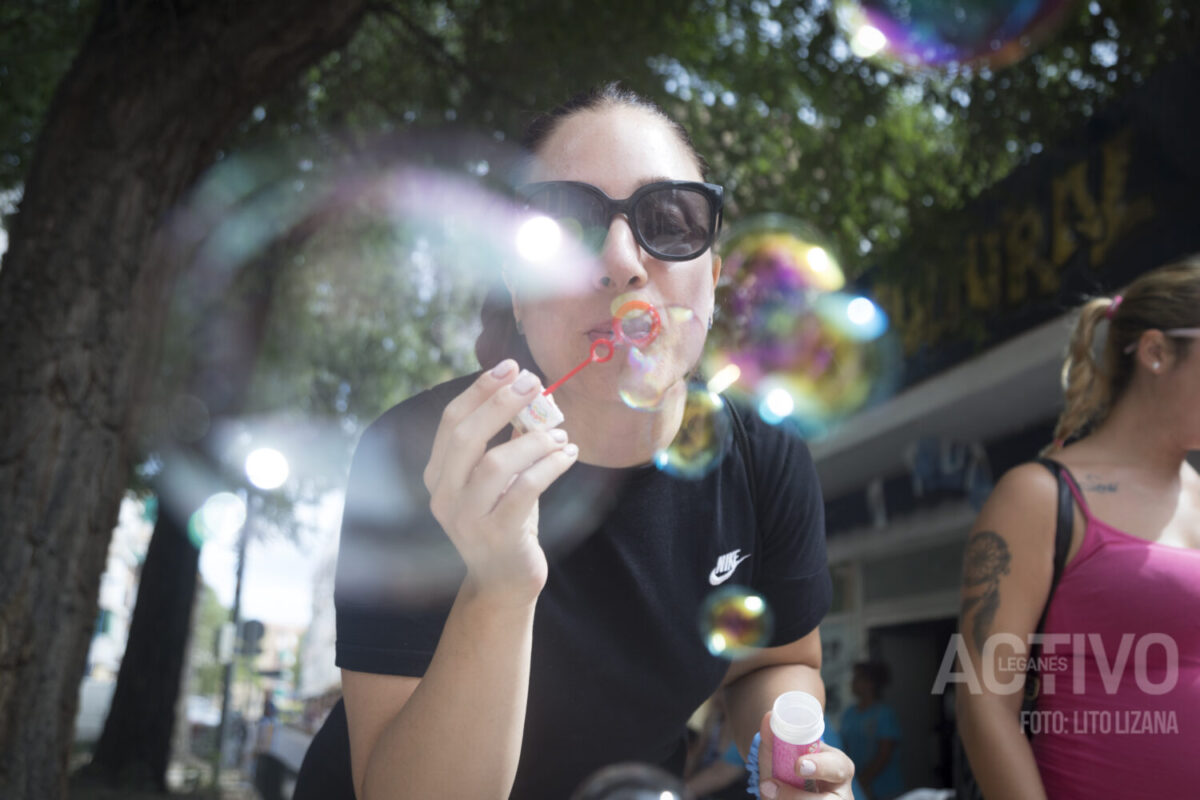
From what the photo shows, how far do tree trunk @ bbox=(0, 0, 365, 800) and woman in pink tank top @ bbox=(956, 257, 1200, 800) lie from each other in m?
2.57

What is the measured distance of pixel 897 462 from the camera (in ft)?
26.9

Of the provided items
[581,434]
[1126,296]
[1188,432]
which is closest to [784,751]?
[581,434]

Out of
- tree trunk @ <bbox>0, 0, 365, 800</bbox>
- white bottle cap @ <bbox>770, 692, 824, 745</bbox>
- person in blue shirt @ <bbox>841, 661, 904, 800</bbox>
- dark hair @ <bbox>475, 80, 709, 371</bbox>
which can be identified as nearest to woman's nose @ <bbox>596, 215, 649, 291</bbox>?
dark hair @ <bbox>475, 80, 709, 371</bbox>

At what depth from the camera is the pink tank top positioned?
1.66m

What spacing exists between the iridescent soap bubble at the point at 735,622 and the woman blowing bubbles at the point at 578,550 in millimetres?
21

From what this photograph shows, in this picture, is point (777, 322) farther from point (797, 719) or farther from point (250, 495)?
point (250, 495)

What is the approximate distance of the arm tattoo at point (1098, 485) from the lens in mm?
1892

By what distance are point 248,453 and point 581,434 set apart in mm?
10072

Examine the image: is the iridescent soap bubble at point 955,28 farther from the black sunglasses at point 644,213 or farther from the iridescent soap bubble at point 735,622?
the iridescent soap bubble at point 735,622

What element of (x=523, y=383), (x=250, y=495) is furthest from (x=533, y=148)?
(x=250, y=495)

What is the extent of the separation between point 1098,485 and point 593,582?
3.61 feet

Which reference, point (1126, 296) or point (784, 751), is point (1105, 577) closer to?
point (1126, 296)

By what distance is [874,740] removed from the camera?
20.2 ft

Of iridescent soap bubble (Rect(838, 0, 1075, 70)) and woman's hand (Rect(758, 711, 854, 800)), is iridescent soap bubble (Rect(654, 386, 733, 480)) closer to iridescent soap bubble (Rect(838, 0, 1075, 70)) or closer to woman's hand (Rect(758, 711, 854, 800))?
woman's hand (Rect(758, 711, 854, 800))
